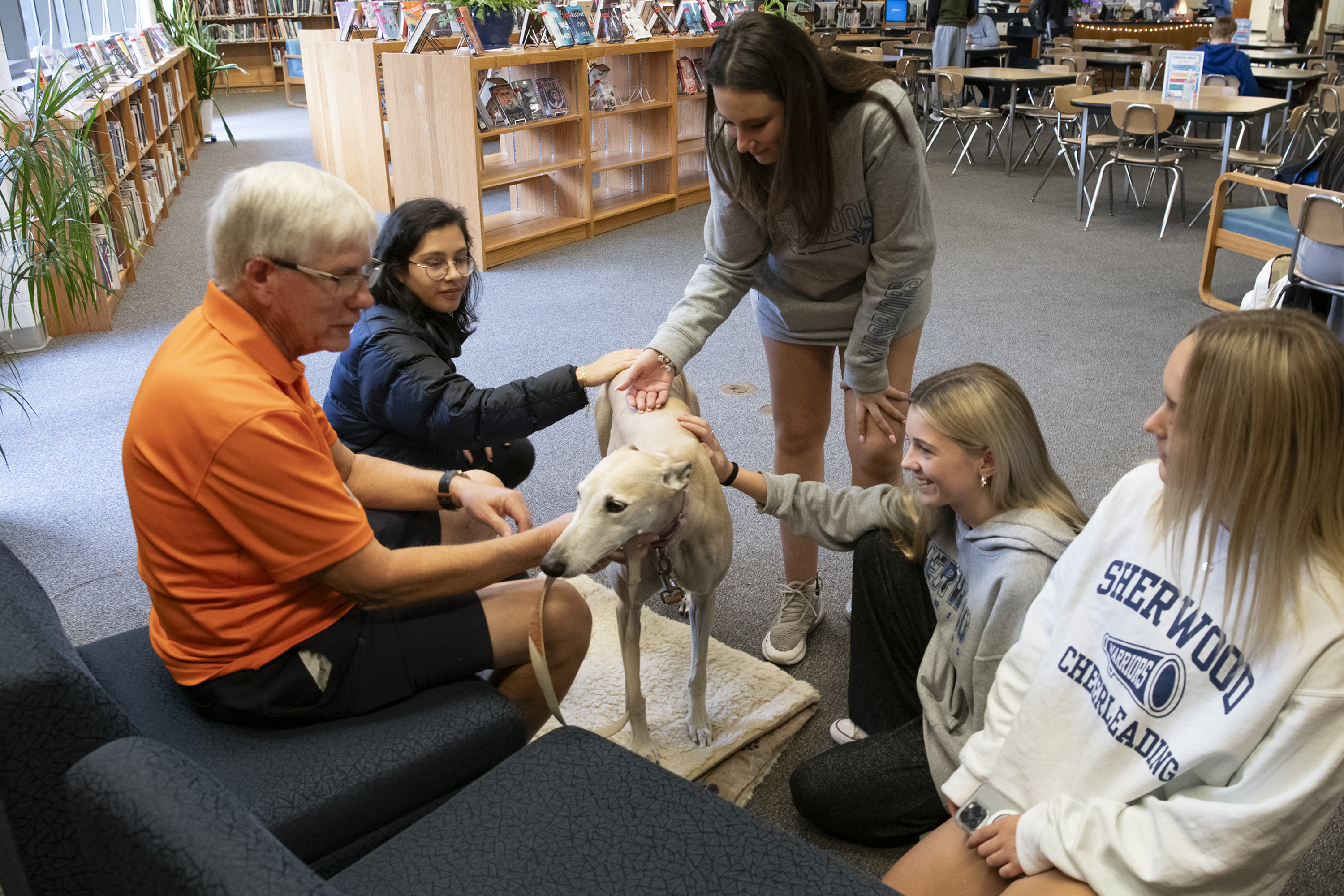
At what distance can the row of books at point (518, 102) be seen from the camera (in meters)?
5.55

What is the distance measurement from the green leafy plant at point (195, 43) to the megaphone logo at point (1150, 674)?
9.44m

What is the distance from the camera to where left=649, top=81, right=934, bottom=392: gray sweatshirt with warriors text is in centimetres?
195

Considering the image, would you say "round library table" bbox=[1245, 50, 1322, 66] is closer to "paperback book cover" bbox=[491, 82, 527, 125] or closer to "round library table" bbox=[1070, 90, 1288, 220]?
"round library table" bbox=[1070, 90, 1288, 220]

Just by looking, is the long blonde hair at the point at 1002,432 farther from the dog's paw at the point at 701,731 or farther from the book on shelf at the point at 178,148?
the book on shelf at the point at 178,148

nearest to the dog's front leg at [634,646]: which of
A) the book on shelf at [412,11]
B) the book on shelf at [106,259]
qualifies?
the book on shelf at [106,259]

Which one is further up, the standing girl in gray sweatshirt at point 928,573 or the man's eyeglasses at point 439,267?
the man's eyeglasses at point 439,267

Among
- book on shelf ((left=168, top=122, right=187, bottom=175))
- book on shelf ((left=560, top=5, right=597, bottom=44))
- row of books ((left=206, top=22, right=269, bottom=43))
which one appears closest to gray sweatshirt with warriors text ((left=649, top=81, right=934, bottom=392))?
book on shelf ((left=560, top=5, right=597, bottom=44))

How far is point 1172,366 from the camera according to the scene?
119cm

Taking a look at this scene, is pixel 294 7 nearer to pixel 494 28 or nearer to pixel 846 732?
pixel 494 28

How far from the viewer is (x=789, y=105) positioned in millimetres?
1828

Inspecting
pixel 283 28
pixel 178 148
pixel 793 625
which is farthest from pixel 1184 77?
pixel 283 28

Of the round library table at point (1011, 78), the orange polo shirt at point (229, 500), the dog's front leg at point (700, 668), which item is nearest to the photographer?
the orange polo shirt at point (229, 500)

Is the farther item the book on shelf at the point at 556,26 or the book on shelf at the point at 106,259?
the book on shelf at the point at 556,26

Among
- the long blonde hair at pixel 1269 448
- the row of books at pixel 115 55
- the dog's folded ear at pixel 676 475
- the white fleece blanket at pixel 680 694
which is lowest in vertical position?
the white fleece blanket at pixel 680 694
